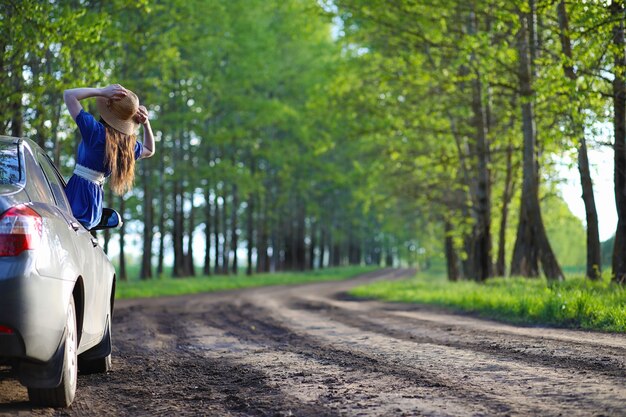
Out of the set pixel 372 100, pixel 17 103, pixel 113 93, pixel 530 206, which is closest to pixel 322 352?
pixel 113 93

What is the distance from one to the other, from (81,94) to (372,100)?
1886cm

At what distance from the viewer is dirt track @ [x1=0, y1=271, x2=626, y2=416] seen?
16.0ft

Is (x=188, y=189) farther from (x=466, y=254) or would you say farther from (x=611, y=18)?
(x=611, y=18)

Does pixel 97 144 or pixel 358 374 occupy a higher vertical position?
pixel 97 144

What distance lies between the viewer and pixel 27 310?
14.1ft

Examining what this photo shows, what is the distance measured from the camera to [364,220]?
67.5 meters

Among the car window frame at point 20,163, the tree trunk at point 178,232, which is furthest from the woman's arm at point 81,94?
the tree trunk at point 178,232

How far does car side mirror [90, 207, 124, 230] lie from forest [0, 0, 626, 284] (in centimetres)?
697

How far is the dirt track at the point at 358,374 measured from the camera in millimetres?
4863

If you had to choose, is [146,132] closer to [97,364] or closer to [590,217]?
[97,364]

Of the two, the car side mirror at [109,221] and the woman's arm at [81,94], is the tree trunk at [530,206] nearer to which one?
the woman's arm at [81,94]

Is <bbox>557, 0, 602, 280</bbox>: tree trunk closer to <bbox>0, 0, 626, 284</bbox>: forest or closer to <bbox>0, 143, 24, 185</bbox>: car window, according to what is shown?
<bbox>0, 0, 626, 284</bbox>: forest

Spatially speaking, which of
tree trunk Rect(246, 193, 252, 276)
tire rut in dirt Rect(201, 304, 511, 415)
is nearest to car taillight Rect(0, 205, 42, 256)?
tire rut in dirt Rect(201, 304, 511, 415)

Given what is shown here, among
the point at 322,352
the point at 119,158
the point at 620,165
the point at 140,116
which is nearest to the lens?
the point at 119,158
